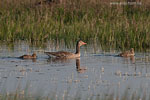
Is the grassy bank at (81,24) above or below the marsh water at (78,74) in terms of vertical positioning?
above

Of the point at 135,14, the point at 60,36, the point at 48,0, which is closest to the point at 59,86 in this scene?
the point at 60,36

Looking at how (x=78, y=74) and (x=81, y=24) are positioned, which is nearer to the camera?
(x=78, y=74)

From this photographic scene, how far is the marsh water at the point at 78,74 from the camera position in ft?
41.6

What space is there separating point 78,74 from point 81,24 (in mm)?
9735

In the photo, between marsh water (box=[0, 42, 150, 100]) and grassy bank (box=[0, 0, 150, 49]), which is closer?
marsh water (box=[0, 42, 150, 100])

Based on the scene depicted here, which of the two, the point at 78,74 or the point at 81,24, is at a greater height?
the point at 81,24

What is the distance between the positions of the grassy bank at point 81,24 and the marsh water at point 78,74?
5.00 feet

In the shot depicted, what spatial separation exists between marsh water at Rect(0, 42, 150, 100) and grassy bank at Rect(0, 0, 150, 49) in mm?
1525

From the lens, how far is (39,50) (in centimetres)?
2148

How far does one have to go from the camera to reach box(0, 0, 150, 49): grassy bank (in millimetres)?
22516

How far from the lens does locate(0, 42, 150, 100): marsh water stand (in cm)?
1268

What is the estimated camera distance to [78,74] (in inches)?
606

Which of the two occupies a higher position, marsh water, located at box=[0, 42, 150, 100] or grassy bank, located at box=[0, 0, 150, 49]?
grassy bank, located at box=[0, 0, 150, 49]

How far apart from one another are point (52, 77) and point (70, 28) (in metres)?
9.96
